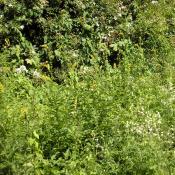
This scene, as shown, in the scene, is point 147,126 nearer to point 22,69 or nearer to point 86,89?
point 86,89

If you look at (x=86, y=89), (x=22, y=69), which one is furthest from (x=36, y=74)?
(x=86, y=89)

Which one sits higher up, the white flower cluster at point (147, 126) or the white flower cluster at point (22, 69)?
the white flower cluster at point (22, 69)

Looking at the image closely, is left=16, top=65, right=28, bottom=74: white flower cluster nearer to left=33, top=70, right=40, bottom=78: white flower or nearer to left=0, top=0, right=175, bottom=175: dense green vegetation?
left=0, top=0, right=175, bottom=175: dense green vegetation

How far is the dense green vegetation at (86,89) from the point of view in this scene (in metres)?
5.20

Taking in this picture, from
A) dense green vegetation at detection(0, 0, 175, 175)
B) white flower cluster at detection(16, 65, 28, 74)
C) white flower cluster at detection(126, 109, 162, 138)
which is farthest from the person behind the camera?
white flower cluster at detection(16, 65, 28, 74)

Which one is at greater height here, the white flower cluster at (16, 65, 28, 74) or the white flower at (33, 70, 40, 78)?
the white flower cluster at (16, 65, 28, 74)

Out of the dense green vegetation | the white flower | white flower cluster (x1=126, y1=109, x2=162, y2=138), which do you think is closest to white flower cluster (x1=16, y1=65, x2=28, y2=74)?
the dense green vegetation

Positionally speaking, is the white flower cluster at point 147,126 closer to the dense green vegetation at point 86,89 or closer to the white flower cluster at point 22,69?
the dense green vegetation at point 86,89

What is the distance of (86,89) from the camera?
20.9ft

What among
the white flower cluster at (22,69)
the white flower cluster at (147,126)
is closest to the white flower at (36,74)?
the white flower cluster at (22,69)

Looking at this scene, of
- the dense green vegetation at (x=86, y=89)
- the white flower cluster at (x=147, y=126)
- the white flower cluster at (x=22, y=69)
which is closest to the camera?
the dense green vegetation at (x=86, y=89)

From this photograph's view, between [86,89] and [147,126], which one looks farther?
[86,89]

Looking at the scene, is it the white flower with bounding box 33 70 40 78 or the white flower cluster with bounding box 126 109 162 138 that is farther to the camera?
the white flower with bounding box 33 70 40 78

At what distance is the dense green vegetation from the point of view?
520 cm
